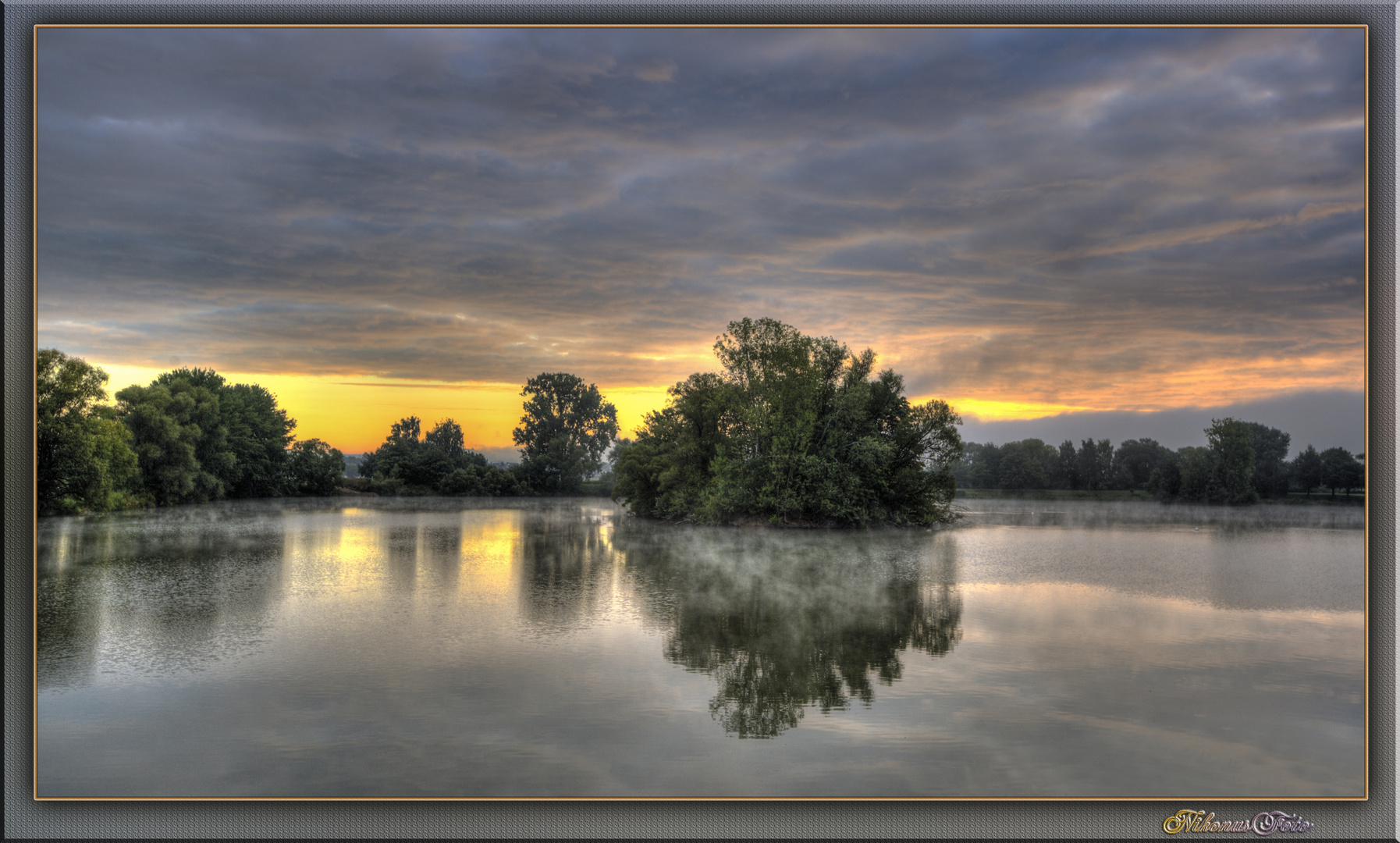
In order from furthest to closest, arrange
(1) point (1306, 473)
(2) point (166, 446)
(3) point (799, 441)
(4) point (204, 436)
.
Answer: (4) point (204, 436), (2) point (166, 446), (3) point (799, 441), (1) point (1306, 473)

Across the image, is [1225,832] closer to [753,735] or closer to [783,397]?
[753,735]

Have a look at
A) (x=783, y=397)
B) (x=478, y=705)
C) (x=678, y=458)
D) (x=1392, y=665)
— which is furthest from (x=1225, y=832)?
(x=678, y=458)

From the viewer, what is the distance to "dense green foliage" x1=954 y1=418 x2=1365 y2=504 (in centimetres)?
3509

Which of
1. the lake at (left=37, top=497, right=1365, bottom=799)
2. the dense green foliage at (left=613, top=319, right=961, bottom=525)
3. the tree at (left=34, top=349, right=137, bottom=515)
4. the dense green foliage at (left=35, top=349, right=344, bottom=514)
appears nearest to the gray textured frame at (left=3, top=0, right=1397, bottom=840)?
the lake at (left=37, top=497, right=1365, bottom=799)

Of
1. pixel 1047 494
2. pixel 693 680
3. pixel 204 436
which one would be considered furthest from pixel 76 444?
pixel 1047 494

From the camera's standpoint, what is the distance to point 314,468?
245 feet

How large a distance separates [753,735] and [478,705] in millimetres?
3459

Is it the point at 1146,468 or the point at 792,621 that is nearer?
the point at 792,621

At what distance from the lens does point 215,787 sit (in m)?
6.77

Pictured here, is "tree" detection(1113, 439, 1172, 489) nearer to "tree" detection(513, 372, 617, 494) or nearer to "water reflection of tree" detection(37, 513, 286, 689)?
"tree" detection(513, 372, 617, 494)

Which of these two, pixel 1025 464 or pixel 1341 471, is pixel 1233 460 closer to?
pixel 1341 471

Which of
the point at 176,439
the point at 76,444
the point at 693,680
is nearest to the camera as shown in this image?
the point at 693,680

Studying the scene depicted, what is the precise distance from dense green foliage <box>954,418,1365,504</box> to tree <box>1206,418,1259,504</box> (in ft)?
0.24

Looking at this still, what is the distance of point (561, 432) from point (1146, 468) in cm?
6485
